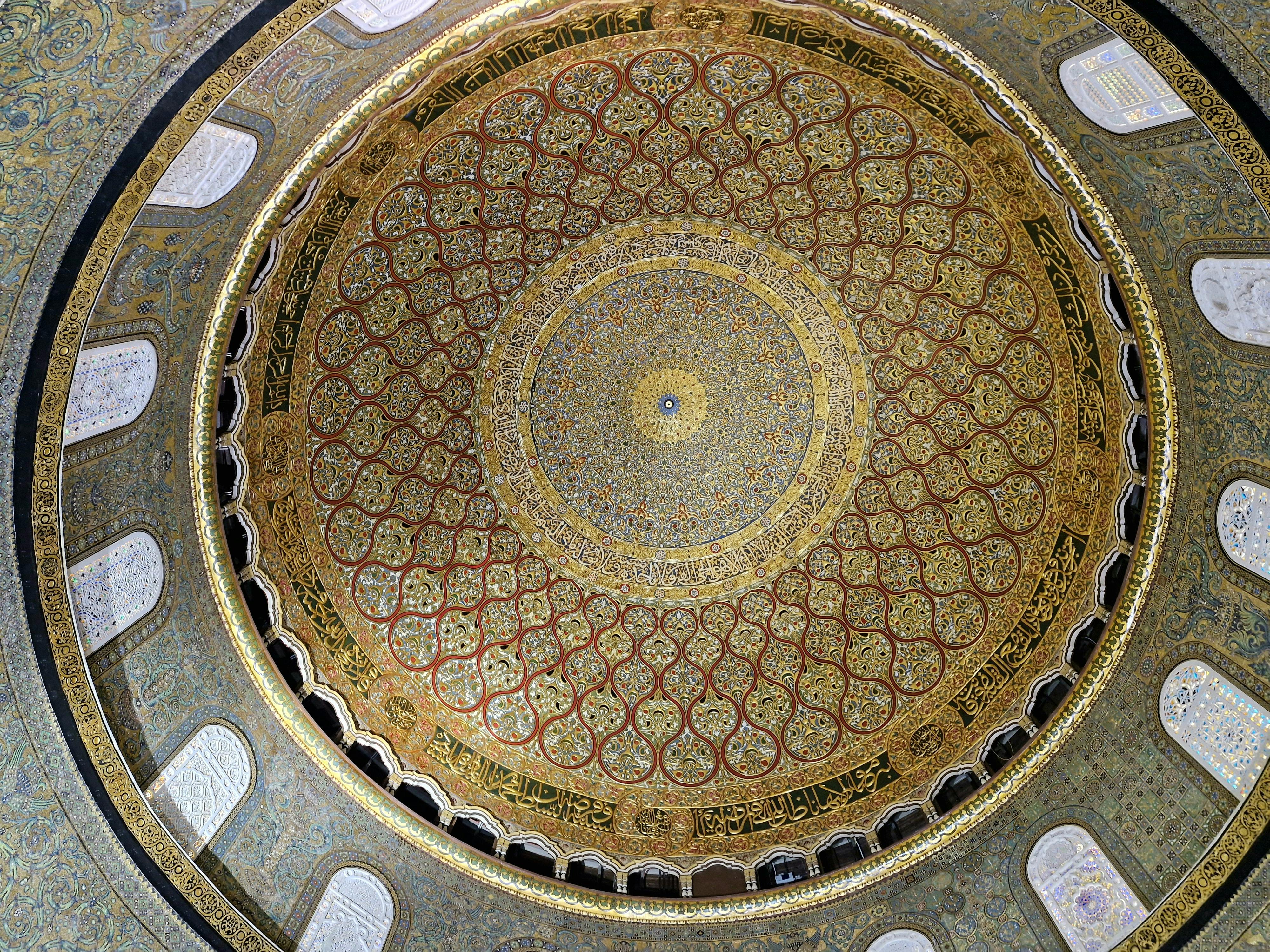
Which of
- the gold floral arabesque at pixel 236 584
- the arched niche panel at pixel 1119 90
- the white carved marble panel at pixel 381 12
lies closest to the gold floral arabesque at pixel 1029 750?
the gold floral arabesque at pixel 236 584

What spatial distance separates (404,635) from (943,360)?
6674 millimetres

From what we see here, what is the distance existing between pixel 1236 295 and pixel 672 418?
5.96m

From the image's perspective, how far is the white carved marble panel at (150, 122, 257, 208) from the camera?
23.2 feet

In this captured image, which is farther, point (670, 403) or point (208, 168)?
point (670, 403)

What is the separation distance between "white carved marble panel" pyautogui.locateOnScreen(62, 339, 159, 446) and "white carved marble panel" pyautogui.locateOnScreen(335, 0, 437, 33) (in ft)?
10.1

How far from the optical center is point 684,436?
37.7ft

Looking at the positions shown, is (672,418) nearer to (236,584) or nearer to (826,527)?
(826,527)

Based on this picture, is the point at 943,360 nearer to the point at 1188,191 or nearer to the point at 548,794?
the point at 1188,191

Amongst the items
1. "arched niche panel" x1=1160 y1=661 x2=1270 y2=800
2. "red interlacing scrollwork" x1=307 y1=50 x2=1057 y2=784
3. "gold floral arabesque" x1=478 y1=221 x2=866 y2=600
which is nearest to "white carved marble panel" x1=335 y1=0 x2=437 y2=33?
"red interlacing scrollwork" x1=307 y1=50 x2=1057 y2=784

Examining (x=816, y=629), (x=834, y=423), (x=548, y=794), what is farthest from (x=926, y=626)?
(x=548, y=794)

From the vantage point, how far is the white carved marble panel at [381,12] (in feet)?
21.8

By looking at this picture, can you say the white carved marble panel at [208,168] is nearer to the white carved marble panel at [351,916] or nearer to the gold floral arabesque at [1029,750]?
the gold floral arabesque at [1029,750]

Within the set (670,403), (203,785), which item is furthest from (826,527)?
(203,785)

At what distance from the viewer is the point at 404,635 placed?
10.5 meters
